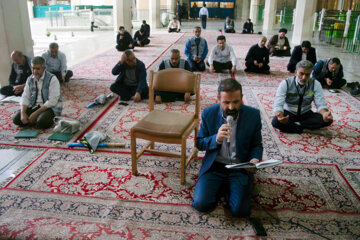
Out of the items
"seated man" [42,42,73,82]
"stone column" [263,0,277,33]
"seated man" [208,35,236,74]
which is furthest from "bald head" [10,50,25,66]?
"stone column" [263,0,277,33]

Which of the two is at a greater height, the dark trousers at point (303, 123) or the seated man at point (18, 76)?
the seated man at point (18, 76)

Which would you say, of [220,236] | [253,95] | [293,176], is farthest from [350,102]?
[220,236]

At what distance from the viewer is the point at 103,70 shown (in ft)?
24.3

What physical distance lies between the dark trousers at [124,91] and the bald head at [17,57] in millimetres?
1421

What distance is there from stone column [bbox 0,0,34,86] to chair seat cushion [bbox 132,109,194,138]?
13.6ft

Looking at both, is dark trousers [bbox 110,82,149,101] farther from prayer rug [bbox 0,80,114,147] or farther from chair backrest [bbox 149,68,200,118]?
chair backrest [bbox 149,68,200,118]

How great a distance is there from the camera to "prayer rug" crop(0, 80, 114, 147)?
3778 millimetres

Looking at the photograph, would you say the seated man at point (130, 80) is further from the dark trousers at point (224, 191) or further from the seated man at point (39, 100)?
the dark trousers at point (224, 191)

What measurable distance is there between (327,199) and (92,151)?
90.3 inches

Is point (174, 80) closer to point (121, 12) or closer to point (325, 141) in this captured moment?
point (325, 141)

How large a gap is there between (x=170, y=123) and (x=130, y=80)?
2.63 metres

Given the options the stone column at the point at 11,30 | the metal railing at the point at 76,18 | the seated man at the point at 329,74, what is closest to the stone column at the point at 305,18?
the seated man at the point at 329,74

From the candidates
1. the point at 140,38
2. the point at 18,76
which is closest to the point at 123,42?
the point at 140,38

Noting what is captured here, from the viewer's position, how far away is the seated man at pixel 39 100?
13.2 feet
